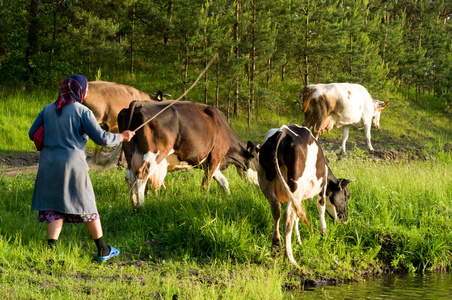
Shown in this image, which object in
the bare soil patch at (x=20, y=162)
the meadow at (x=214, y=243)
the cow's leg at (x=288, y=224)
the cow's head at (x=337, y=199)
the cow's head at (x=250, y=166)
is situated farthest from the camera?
the bare soil patch at (x=20, y=162)

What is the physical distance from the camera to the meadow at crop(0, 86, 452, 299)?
5.47 m

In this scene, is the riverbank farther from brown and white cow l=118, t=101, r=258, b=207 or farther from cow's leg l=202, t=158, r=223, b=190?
brown and white cow l=118, t=101, r=258, b=207

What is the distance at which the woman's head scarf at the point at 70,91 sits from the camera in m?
5.71

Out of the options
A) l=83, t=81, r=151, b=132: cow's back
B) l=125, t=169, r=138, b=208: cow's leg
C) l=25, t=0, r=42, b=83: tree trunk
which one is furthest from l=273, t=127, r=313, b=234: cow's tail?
l=25, t=0, r=42, b=83: tree trunk

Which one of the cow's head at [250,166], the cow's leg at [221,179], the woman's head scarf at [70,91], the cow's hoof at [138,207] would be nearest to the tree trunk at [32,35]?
the cow's head at [250,166]

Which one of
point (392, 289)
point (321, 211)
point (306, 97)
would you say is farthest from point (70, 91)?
point (306, 97)

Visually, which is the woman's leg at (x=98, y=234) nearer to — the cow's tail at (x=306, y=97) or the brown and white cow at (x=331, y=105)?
the brown and white cow at (x=331, y=105)

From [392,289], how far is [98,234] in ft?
11.8

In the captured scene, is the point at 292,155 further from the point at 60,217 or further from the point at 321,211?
the point at 60,217

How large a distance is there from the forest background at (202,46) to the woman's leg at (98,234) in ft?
44.9

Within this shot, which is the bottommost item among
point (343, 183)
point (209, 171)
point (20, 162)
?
point (20, 162)

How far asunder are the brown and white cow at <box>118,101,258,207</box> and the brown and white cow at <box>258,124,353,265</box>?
6.08ft

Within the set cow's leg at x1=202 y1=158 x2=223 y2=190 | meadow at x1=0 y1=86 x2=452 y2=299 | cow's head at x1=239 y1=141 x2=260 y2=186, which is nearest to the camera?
meadow at x1=0 y1=86 x2=452 y2=299

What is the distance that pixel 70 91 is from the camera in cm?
573
